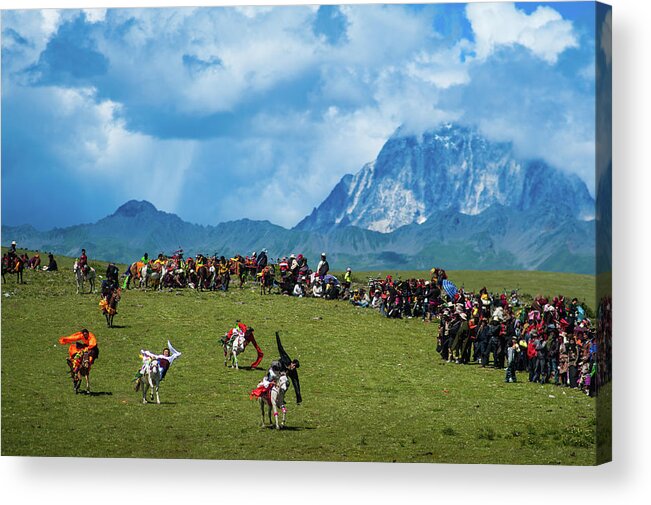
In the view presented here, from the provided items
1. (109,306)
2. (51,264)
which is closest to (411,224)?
(109,306)

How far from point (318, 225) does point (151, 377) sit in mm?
6910

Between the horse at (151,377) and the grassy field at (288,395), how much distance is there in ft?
1.00

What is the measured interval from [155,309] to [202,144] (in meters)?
6.04

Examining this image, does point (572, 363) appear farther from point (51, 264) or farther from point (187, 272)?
point (51, 264)

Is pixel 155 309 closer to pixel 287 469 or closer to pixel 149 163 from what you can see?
pixel 149 163

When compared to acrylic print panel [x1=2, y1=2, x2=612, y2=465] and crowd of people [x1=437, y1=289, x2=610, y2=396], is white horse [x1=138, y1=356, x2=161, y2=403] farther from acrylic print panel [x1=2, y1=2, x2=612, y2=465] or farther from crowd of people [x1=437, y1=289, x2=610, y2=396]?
crowd of people [x1=437, y1=289, x2=610, y2=396]

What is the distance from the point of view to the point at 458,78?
3697cm

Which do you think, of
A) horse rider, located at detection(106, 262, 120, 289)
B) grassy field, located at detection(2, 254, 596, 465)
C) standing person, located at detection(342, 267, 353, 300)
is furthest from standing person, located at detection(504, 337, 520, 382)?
horse rider, located at detection(106, 262, 120, 289)

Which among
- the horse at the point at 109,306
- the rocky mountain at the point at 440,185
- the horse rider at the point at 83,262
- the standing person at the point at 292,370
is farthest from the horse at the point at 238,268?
the horse rider at the point at 83,262

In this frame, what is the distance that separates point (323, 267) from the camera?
40.7 meters

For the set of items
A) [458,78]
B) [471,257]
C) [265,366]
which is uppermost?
[458,78]

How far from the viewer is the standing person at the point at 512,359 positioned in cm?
3803

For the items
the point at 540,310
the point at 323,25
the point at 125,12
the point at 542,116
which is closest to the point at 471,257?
the point at 540,310

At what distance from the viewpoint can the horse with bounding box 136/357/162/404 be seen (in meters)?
37.2
